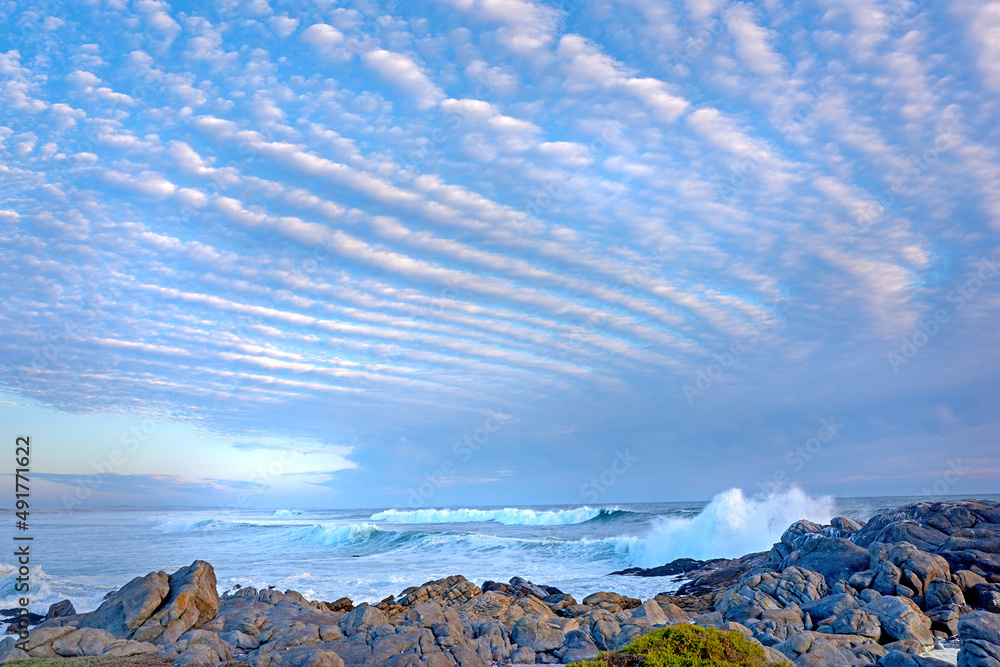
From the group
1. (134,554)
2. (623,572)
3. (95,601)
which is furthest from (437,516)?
(95,601)

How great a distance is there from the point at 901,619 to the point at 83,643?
20884 mm

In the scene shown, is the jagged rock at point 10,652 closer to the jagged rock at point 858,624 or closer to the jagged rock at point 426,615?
the jagged rock at point 426,615

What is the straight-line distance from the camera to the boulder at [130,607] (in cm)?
1769

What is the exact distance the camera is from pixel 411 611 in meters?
18.1

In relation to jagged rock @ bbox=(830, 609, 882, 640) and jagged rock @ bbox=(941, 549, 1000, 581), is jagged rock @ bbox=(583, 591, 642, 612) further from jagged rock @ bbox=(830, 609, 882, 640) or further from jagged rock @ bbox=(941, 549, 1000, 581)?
jagged rock @ bbox=(941, 549, 1000, 581)

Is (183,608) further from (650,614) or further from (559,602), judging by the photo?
(650,614)

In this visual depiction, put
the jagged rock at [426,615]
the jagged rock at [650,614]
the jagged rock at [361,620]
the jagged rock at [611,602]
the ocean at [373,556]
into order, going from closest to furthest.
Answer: the jagged rock at [650,614], the jagged rock at [361,620], the jagged rock at [426,615], the jagged rock at [611,602], the ocean at [373,556]

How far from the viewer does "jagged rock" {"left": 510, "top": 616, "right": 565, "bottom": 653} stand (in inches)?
623

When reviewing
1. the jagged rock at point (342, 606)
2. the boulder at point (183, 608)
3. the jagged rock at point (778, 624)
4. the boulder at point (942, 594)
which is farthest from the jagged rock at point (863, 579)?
the boulder at point (183, 608)

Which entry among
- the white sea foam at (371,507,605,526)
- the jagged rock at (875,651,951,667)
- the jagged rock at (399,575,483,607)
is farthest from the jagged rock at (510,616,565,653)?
the white sea foam at (371,507,605,526)

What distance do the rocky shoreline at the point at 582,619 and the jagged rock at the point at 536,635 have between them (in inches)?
1.4

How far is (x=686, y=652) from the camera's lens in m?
8.59

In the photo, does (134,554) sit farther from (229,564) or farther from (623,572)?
(623,572)

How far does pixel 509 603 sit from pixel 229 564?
89.7ft
